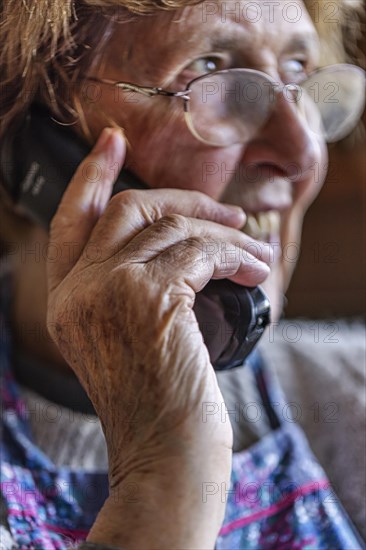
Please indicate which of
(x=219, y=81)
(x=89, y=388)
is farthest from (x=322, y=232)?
(x=89, y=388)

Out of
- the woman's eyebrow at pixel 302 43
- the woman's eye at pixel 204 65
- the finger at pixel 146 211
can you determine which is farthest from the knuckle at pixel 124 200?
the woman's eyebrow at pixel 302 43

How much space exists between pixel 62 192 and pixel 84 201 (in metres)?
0.07

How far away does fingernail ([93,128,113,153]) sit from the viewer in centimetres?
108

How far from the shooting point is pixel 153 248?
907mm

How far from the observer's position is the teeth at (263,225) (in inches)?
47.9

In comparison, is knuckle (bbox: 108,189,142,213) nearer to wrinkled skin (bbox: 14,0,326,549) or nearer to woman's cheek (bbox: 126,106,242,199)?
wrinkled skin (bbox: 14,0,326,549)

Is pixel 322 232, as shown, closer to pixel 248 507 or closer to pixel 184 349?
pixel 248 507

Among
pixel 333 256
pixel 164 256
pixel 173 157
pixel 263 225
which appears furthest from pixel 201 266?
pixel 333 256

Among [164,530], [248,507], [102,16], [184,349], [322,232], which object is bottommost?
[322,232]

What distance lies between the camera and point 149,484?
0.80 m

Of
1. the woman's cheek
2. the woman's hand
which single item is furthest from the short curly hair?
the woman's hand

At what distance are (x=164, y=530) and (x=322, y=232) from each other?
1.94 meters

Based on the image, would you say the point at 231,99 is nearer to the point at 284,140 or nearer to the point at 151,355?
the point at 284,140

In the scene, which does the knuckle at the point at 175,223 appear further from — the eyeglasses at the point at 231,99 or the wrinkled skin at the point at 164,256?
the eyeglasses at the point at 231,99
